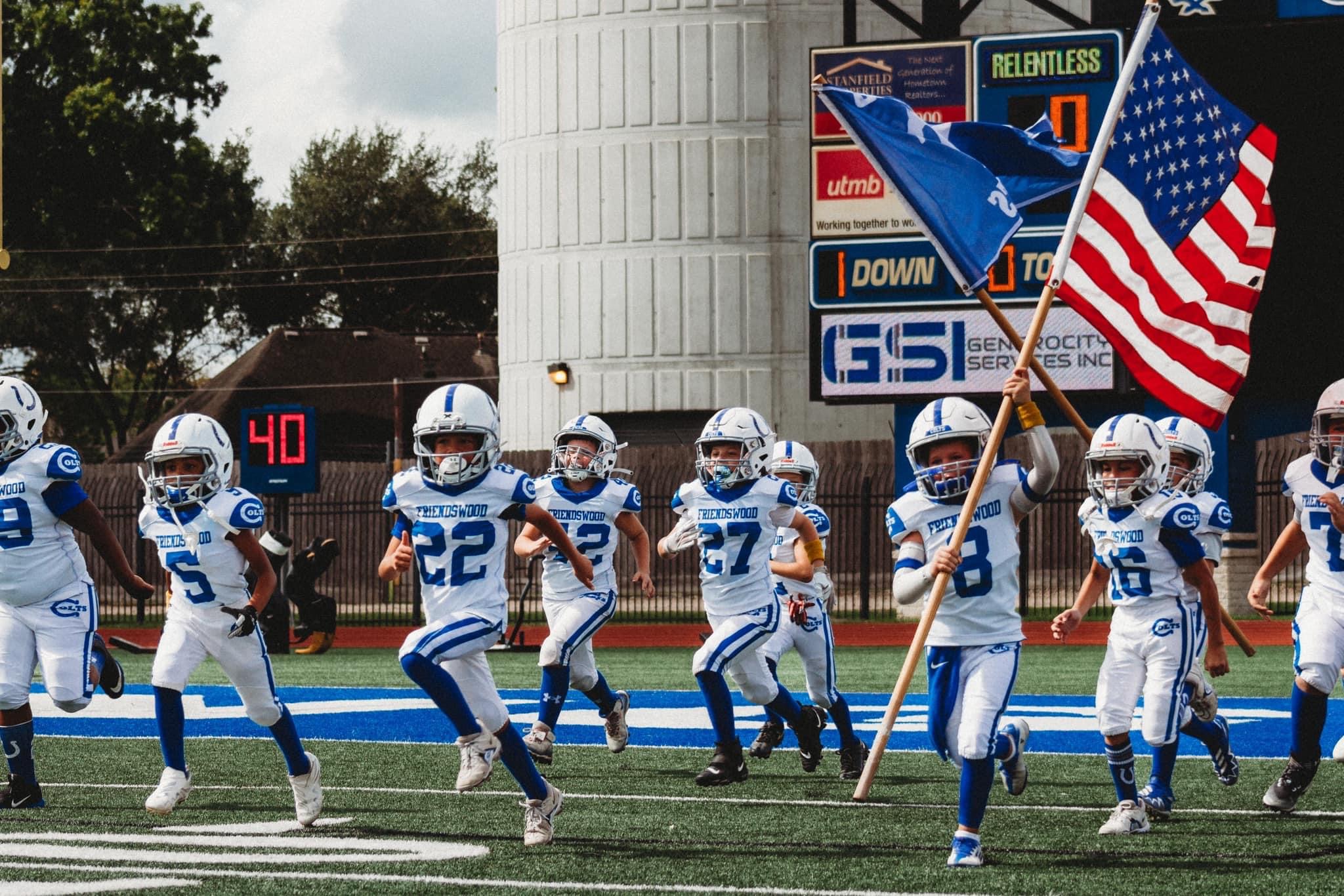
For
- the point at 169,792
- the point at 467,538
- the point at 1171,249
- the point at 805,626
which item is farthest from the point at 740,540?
the point at 169,792

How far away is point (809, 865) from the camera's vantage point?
7.11 metres

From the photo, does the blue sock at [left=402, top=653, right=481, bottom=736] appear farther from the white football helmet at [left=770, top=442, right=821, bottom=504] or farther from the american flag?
the american flag

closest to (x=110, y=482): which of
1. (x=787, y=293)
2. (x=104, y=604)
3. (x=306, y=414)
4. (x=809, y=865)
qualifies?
(x=104, y=604)

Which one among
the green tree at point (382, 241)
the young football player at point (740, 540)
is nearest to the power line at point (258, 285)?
the green tree at point (382, 241)

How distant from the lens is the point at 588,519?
11.1m

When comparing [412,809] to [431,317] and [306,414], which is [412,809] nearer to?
[306,414]

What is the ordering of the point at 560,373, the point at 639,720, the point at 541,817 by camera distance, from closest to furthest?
1. the point at 541,817
2. the point at 639,720
3. the point at 560,373

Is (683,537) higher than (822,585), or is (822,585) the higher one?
(683,537)

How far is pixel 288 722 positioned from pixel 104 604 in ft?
77.4

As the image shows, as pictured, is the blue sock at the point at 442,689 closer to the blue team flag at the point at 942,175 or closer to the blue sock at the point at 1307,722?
the blue team flag at the point at 942,175

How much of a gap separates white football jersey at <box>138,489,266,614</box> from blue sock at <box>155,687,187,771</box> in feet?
1.17

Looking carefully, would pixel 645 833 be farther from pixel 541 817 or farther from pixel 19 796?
pixel 19 796

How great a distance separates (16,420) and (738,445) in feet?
11.3

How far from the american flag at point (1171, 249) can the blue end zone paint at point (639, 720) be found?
231 centimetres
